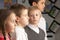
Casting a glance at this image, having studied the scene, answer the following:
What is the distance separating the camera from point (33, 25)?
4.88 feet

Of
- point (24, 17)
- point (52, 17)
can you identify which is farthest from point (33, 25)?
point (52, 17)

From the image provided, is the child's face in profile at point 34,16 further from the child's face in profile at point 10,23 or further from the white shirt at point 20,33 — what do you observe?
the child's face in profile at point 10,23

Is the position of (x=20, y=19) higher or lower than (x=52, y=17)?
higher

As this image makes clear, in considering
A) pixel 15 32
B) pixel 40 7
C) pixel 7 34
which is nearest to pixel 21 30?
pixel 15 32

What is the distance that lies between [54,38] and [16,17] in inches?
77.1

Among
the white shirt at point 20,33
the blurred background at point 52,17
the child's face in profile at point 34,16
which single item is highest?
the child's face in profile at point 34,16

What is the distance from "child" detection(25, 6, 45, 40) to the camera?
1450 millimetres

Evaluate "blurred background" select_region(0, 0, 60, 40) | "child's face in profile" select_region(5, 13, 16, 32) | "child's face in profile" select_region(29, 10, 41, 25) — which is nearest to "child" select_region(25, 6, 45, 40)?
"child's face in profile" select_region(29, 10, 41, 25)

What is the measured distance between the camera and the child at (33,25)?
1450 mm

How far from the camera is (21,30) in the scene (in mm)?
1349

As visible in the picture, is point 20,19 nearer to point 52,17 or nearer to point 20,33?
point 20,33

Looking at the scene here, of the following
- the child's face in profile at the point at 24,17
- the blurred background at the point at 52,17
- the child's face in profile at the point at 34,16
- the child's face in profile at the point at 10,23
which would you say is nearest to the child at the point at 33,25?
the child's face in profile at the point at 34,16

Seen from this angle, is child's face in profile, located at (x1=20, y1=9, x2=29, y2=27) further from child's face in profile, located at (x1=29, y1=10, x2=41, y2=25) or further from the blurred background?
the blurred background

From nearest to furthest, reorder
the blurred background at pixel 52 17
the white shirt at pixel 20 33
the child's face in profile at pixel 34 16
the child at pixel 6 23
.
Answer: the child at pixel 6 23 < the white shirt at pixel 20 33 < the child's face in profile at pixel 34 16 < the blurred background at pixel 52 17
